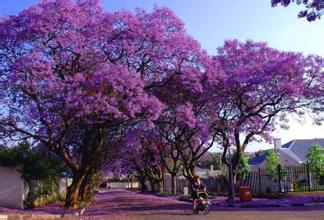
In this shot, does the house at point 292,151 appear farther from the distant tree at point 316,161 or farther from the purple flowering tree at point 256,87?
the purple flowering tree at point 256,87

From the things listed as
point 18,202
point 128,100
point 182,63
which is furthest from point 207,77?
point 18,202

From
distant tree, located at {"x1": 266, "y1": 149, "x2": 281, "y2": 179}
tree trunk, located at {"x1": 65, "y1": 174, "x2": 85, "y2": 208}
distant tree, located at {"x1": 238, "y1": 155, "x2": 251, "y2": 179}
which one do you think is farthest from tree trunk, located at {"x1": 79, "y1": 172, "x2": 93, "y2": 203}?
distant tree, located at {"x1": 266, "y1": 149, "x2": 281, "y2": 179}

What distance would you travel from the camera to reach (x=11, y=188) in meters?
33.0

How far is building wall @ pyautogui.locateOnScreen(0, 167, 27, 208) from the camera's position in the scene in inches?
1289

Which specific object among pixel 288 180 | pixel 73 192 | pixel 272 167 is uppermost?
pixel 272 167

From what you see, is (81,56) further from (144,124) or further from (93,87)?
(144,124)

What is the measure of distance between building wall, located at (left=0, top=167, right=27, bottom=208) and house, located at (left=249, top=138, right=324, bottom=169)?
43.0 meters

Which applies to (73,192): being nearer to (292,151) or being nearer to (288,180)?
(288,180)

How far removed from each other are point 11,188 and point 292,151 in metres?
50.7

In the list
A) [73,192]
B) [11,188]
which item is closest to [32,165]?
[11,188]

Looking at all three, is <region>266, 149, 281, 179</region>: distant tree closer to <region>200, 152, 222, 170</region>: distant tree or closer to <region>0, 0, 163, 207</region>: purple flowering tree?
<region>0, 0, 163, 207</region>: purple flowering tree

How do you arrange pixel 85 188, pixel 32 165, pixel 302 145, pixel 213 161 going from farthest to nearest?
pixel 213 161 < pixel 302 145 < pixel 85 188 < pixel 32 165

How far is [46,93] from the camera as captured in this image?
28312 mm

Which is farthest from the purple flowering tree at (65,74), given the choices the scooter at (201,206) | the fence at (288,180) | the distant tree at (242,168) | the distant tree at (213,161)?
the distant tree at (213,161)
